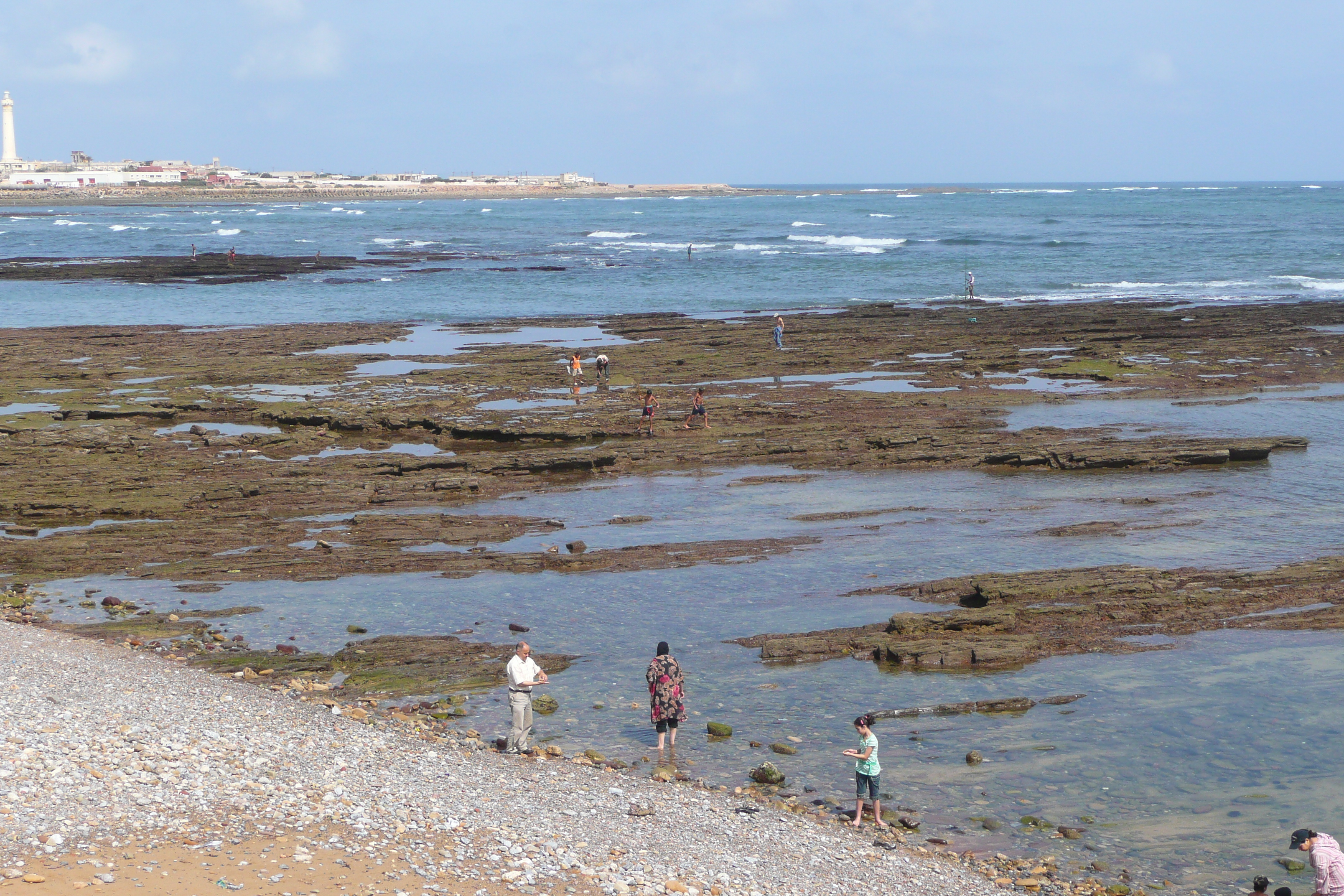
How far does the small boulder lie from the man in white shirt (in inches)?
111

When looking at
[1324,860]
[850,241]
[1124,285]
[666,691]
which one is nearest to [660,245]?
[850,241]

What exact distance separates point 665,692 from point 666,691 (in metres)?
0.01

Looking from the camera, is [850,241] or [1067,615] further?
[850,241]

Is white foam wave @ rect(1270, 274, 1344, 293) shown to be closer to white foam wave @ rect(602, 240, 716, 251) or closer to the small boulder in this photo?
white foam wave @ rect(602, 240, 716, 251)

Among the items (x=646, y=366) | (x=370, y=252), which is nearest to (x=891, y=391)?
(x=646, y=366)

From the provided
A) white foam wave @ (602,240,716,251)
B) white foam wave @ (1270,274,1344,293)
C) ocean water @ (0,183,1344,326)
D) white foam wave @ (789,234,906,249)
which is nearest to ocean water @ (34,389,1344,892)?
ocean water @ (0,183,1344,326)

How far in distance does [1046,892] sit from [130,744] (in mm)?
9846

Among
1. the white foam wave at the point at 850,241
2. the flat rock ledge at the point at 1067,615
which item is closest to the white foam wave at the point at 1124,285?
the white foam wave at the point at 850,241

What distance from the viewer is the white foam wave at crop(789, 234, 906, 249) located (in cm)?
11225

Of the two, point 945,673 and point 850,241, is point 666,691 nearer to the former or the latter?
point 945,673

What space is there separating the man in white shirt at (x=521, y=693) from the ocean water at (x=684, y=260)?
4478cm

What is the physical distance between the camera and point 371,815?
11.9 m

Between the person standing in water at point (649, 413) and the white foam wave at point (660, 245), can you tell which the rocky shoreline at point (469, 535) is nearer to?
the person standing in water at point (649, 413)

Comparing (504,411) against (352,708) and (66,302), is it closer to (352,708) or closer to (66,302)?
(352,708)
